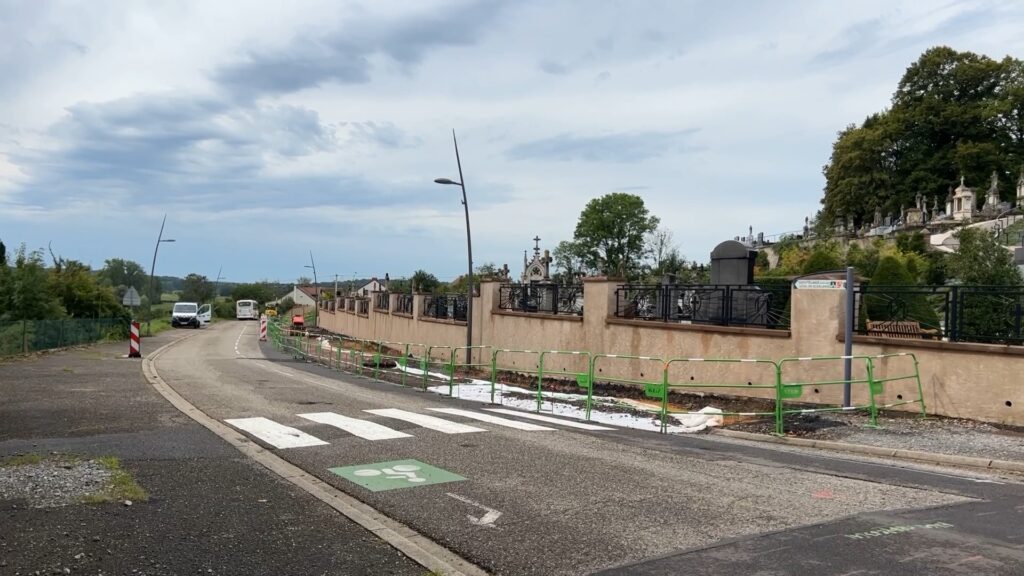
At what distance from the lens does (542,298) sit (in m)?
24.0

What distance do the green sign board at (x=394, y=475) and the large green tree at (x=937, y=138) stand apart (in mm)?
70985

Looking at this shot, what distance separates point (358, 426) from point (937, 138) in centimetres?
7573

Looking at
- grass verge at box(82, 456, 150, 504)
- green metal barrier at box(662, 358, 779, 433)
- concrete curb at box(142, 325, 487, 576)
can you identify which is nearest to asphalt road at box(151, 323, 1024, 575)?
concrete curb at box(142, 325, 487, 576)

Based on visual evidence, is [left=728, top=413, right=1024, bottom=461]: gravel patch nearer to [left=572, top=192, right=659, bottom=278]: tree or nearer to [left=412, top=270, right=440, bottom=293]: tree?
[left=412, top=270, right=440, bottom=293]: tree

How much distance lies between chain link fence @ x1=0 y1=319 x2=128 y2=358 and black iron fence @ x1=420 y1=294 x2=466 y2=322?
50.1 ft

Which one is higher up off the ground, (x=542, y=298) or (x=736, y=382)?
(x=542, y=298)

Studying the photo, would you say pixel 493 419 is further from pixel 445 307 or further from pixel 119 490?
pixel 445 307

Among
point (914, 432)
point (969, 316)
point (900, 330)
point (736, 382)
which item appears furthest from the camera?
point (736, 382)

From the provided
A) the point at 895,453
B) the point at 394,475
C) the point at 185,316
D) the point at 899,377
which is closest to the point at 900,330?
the point at 899,377

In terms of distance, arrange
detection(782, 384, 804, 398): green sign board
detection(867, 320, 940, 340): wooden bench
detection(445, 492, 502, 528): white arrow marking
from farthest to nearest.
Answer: detection(867, 320, 940, 340): wooden bench < detection(782, 384, 804, 398): green sign board < detection(445, 492, 502, 528): white arrow marking

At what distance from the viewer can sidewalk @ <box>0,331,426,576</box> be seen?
4957 millimetres

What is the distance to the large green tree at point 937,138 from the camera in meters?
65.1

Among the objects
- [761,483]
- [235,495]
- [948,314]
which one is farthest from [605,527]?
[948,314]

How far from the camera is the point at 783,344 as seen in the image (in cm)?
1518
